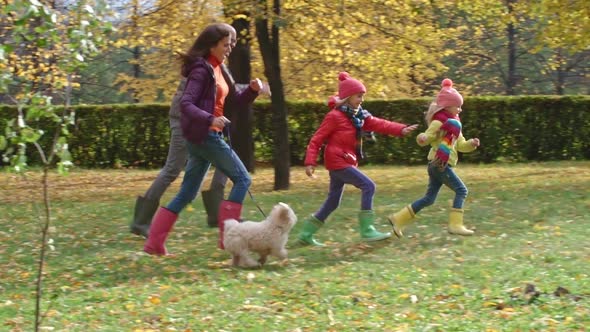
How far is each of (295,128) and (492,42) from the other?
20017 millimetres

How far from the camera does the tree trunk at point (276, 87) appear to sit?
13.5 metres

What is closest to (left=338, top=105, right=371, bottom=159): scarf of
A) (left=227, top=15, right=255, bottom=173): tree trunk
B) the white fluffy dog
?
the white fluffy dog

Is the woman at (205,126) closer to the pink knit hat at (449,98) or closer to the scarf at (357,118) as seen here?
the scarf at (357,118)

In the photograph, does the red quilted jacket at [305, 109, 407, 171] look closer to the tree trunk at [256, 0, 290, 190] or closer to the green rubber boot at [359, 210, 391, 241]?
the green rubber boot at [359, 210, 391, 241]

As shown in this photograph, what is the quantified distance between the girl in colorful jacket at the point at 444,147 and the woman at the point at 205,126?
178 centimetres

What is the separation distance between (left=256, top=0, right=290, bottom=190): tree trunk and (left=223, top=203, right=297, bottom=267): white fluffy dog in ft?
20.0

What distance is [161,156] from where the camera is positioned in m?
22.0

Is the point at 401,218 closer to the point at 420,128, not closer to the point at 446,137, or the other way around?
the point at 446,137

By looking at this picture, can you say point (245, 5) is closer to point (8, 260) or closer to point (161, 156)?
point (8, 260)

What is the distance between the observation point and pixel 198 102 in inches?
305

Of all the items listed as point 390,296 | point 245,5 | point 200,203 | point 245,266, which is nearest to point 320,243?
point 245,266

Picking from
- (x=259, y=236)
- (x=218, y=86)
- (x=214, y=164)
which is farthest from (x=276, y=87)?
(x=259, y=236)

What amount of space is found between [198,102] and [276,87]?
20.1ft

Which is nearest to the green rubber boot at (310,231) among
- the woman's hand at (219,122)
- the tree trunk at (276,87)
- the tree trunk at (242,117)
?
the woman's hand at (219,122)
